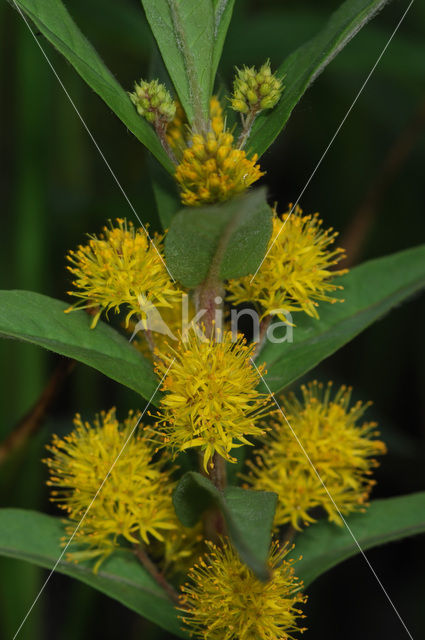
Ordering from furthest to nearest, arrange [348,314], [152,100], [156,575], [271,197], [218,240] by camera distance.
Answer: [271,197], [348,314], [156,575], [152,100], [218,240]

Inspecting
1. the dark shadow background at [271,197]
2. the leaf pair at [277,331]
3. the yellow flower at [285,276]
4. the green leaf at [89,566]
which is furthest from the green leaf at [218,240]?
the dark shadow background at [271,197]

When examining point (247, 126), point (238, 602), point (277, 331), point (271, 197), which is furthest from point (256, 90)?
point (271, 197)

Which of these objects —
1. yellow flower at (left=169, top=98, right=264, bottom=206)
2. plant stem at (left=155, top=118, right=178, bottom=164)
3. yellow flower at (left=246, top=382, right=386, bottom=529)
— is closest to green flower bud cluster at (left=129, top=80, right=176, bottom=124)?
plant stem at (left=155, top=118, right=178, bottom=164)

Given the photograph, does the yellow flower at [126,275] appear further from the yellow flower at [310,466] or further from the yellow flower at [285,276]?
the yellow flower at [310,466]

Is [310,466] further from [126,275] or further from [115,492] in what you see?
[126,275]

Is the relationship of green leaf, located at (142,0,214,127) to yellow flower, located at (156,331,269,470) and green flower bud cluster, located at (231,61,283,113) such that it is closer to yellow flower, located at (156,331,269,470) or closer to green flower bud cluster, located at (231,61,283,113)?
green flower bud cluster, located at (231,61,283,113)

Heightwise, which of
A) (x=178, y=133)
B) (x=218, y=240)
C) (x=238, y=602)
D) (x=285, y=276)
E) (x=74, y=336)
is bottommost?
(x=238, y=602)

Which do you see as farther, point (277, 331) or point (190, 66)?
point (277, 331)
